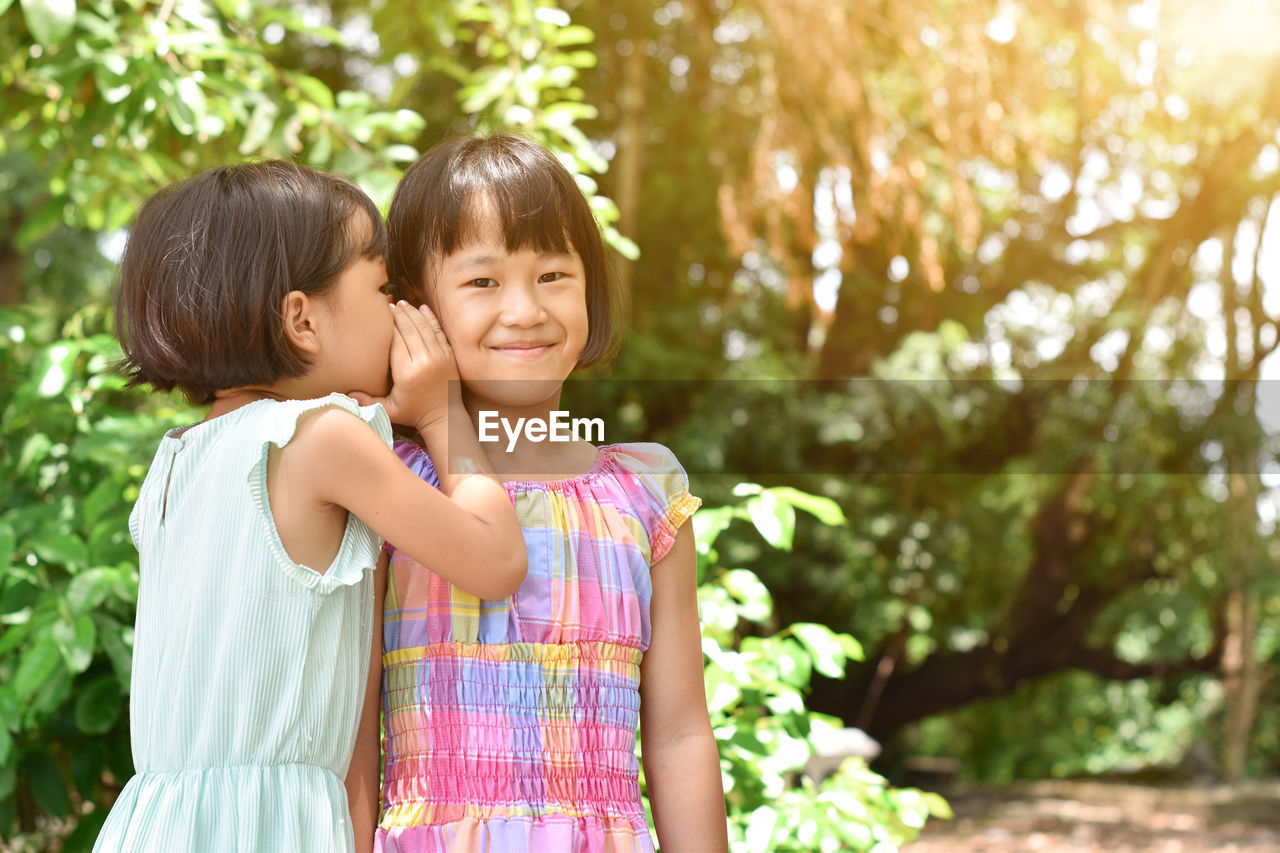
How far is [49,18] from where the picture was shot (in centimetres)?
190

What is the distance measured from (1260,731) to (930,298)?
546cm

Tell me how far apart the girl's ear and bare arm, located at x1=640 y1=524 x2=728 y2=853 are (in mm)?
423

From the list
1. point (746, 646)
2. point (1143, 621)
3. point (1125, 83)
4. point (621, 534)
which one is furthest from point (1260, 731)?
point (621, 534)

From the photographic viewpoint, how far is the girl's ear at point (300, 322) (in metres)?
1.12

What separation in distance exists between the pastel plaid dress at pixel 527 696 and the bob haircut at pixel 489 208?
211mm

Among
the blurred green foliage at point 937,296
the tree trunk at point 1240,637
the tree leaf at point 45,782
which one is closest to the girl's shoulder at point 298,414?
the tree leaf at point 45,782

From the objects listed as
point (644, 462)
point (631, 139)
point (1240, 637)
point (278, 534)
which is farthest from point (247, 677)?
point (1240, 637)

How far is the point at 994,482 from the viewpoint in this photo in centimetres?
817

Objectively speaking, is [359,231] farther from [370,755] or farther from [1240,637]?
[1240,637]

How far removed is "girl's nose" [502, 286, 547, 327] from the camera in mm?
1169

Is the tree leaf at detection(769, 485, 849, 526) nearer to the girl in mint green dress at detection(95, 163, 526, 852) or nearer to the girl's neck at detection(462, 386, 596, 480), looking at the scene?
the girl's neck at detection(462, 386, 596, 480)

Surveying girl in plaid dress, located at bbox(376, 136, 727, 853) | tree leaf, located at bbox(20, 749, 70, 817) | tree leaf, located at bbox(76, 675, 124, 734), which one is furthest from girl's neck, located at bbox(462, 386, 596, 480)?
tree leaf, located at bbox(20, 749, 70, 817)

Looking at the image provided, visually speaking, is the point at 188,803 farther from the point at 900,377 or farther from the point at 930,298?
the point at 930,298

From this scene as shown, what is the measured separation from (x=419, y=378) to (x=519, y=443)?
0.16 metres
